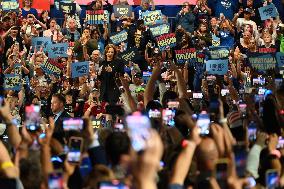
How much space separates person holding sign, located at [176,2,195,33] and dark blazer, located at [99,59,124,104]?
3835mm

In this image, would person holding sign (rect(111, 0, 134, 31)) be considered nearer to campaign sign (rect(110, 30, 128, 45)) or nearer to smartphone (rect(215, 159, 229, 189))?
campaign sign (rect(110, 30, 128, 45))

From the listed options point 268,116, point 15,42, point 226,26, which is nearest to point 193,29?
point 226,26

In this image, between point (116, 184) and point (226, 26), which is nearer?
point (116, 184)

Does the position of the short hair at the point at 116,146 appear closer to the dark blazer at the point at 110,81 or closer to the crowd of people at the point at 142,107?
the crowd of people at the point at 142,107

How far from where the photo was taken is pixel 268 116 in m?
7.50

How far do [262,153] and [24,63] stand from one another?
9095 millimetres

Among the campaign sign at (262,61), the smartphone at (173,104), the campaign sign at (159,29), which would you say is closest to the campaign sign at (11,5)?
the campaign sign at (159,29)

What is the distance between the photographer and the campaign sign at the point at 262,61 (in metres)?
11.7

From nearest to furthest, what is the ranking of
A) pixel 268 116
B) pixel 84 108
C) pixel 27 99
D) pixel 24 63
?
pixel 268 116 < pixel 84 108 < pixel 27 99 < pixel 24 63

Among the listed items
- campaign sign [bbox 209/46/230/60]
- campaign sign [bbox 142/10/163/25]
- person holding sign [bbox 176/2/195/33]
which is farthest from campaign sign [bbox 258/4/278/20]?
campaign sign [bbox 209/46/230/60]

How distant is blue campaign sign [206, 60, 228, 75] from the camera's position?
1229 centimetres

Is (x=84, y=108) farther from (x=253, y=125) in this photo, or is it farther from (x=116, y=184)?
(x=116, y=184)

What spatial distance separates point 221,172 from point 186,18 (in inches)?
479

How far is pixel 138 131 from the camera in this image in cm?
470
